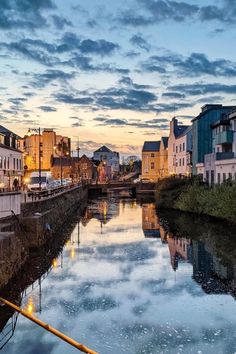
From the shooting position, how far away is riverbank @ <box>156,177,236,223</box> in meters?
43.5

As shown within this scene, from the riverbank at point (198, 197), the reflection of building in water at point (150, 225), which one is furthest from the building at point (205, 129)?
the reflection of building in water at point (150, 225)

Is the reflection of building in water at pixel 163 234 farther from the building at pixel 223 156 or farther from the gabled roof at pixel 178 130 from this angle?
the gabled roof at pixel 178 130

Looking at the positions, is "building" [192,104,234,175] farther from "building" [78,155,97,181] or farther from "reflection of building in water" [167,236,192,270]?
"building" [78,155,97,181]

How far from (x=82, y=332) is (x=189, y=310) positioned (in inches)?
184

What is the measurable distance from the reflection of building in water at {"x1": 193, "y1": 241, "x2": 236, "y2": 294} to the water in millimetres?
22

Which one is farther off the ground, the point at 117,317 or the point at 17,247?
the point at 17,247

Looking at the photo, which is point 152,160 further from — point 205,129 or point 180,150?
point 205,129

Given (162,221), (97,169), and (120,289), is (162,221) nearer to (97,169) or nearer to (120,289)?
(120,289)

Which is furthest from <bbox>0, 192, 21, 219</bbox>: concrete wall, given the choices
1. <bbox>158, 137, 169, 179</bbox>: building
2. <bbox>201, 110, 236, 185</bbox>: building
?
<bbox>158, 137, 169, 179</bbox>: building

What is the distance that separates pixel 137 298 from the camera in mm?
19953

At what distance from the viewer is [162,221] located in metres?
50.7

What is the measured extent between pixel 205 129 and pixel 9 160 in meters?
28.7

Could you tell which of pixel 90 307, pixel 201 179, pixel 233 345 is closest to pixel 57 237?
pixel 90 307

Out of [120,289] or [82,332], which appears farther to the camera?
[120,289]
